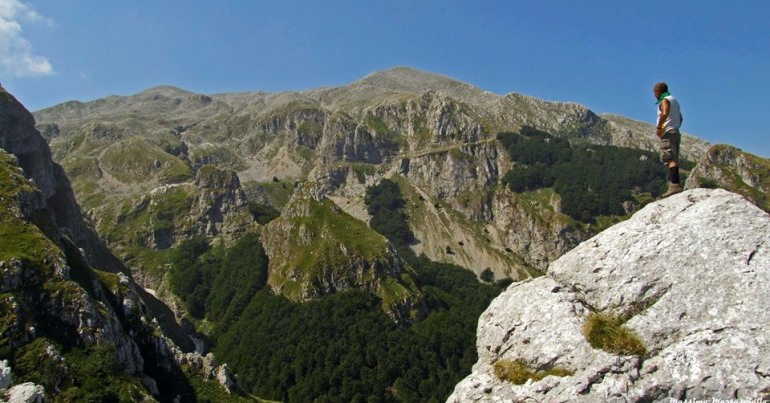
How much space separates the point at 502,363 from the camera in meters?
16.0

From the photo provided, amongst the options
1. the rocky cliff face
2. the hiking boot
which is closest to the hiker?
the hiking boot

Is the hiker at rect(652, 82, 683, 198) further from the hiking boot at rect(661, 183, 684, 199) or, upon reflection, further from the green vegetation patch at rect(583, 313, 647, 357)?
the green vegetation patch at rect(583, 313, 647, 357)

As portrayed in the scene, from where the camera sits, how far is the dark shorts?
63.7 ft

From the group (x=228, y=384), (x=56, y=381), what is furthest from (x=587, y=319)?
(x=228, y=384)

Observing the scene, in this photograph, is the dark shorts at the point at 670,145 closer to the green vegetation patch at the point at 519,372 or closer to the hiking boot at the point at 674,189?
the hiking boot at the point at 674,189

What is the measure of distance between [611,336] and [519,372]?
288 centimetres

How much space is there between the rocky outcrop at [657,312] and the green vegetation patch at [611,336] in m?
0.17

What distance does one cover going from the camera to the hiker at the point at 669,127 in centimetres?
1897

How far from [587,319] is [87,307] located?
107 m

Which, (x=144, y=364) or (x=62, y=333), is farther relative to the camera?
(x=144, y=364)

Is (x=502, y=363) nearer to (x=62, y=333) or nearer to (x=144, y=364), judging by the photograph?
(x=62, y=333)

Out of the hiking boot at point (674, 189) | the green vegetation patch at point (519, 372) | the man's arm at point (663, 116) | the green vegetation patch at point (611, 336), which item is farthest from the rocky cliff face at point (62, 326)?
the man's arm at point (663, 116)

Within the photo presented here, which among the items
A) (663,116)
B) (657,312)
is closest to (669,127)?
(663,116)

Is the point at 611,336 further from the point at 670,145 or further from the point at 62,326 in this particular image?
the point at 62,326
